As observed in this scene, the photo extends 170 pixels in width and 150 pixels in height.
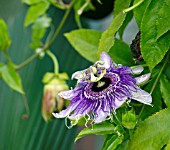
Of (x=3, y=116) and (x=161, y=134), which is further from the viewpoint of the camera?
(x=3, y=116)

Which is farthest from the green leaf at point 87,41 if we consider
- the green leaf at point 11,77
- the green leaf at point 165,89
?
the green leaf at point 11,77

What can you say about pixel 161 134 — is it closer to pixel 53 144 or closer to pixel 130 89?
pixel 130 89

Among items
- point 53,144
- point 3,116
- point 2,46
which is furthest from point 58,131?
point 2,46

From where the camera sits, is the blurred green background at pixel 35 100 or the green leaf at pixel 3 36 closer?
the green leaf at pixel 3 36

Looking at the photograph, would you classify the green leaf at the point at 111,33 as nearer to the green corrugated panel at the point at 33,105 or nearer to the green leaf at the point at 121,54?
the green leaf at the point at 121,54

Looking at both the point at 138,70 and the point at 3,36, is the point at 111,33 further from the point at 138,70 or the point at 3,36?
the point at 3,36

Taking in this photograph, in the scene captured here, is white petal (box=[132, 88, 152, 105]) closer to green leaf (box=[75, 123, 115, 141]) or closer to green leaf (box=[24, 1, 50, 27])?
green leaf (box=[75, 123, 115, 141])
